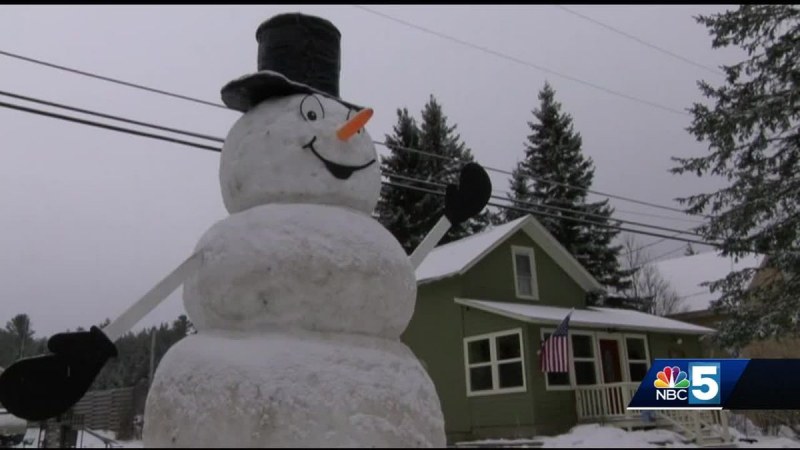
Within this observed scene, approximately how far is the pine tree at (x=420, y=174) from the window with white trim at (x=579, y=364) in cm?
925

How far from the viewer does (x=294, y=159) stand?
142 inches

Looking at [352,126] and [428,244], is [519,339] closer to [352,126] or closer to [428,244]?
[428,244]

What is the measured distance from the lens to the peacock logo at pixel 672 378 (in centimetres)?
766

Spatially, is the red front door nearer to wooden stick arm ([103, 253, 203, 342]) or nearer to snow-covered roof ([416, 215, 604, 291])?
snow-covered roof ([416, 215, 604, 291])

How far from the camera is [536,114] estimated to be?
89.9 ft

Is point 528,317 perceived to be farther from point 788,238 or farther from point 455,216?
point 455,216

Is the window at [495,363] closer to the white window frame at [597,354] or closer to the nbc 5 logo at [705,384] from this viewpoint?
the white window frame at [597,354]

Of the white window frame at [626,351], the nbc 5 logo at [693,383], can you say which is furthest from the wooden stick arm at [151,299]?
the white window frame at [626,351]

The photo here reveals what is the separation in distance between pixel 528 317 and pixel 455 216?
31.6 feet

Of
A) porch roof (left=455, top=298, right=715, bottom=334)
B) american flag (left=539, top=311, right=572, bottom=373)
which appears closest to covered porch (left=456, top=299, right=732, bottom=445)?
porch roof (left=455, top=298, right=715, bottom=334)

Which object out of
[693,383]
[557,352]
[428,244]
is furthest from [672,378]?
[557,352]

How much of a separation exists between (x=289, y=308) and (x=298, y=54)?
1.71 m

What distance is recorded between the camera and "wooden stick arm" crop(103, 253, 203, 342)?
3.43 metres

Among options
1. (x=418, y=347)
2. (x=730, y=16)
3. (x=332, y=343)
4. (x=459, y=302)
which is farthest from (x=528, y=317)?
(x=332, y=343)
